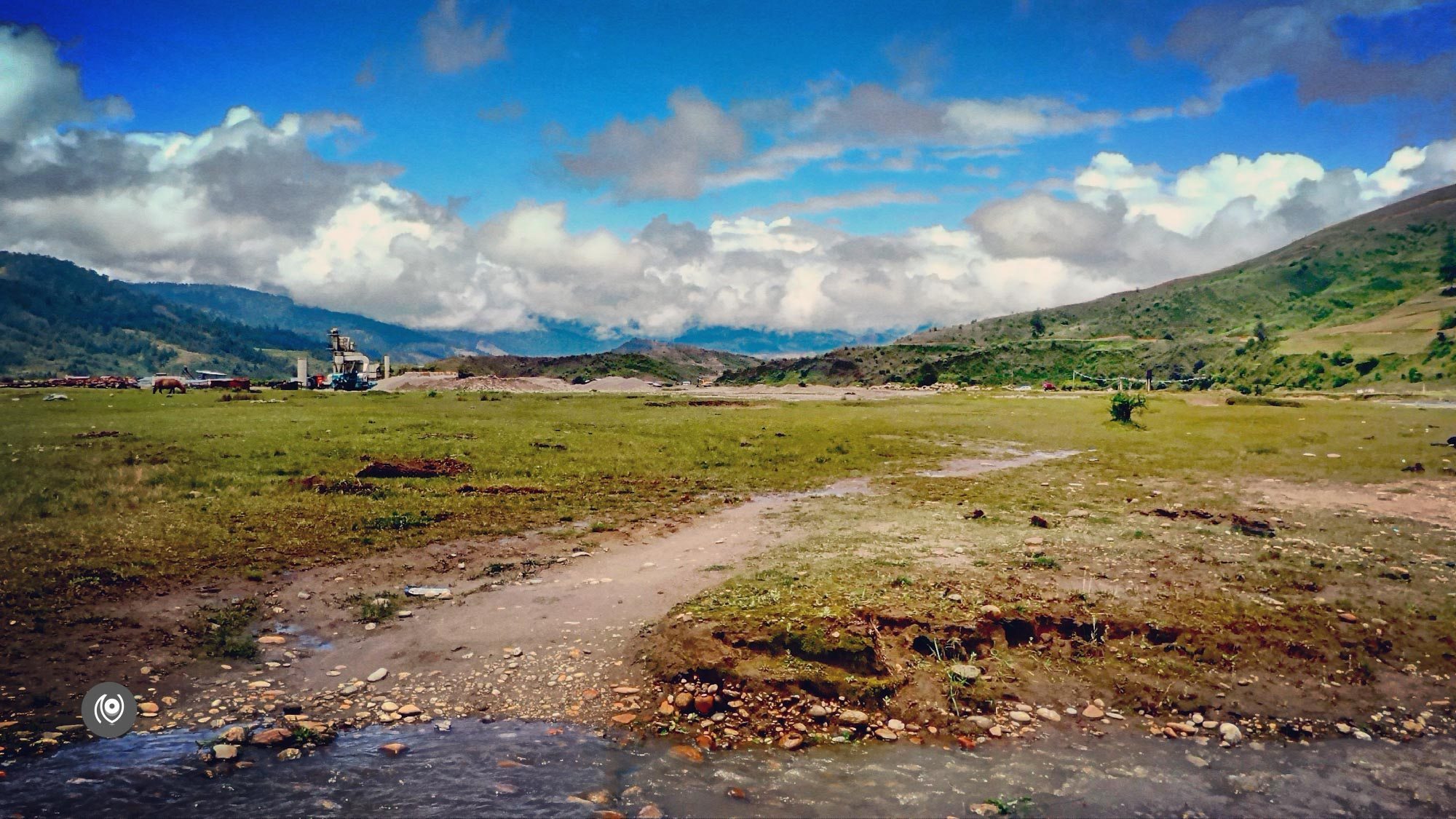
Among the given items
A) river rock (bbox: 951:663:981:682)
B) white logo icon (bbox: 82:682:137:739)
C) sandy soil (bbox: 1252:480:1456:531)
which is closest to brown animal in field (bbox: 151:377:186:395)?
white logo icon (bbox: 82:682:137:739)

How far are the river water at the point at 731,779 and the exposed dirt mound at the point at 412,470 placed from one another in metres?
16.3

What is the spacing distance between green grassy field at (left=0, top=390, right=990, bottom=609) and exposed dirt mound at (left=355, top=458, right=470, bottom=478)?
637 mm

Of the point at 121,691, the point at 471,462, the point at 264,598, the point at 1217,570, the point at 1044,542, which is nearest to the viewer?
the point at 121,691

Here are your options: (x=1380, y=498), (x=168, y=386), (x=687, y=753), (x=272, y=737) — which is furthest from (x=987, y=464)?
(x=168, y=386)

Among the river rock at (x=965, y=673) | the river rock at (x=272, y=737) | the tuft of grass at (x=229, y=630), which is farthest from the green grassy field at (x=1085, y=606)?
the tuft of grass at (x=229, y=630)

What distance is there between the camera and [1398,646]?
35.9ft

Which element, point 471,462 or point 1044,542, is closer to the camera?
point 1044,542

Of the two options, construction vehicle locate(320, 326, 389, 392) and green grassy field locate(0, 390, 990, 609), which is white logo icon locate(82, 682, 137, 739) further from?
construction vehicle locate(320, 326, 389, 392)

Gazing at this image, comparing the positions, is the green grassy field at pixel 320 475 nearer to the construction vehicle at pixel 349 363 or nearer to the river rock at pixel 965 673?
the river rock at pixel 965 673

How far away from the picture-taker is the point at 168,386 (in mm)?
88375

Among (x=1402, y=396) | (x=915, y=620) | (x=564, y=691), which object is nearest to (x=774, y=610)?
(x=915, y=620)

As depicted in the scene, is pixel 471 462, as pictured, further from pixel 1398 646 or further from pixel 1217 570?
pixel 1398 646

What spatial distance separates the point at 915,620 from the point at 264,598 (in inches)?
467

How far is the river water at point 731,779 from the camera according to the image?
7059 millimetres
